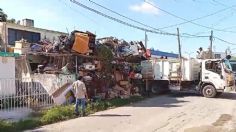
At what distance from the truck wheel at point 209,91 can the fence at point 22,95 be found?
10.4m

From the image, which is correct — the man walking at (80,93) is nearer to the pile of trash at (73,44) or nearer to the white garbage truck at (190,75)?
the pile of trash at (73,44)

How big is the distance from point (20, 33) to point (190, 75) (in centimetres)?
1175

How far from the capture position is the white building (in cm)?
2594

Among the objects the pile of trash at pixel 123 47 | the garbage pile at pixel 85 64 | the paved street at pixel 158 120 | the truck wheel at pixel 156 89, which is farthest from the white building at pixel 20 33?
the paved street at pixel 158 120

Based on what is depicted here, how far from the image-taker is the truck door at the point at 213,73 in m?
24.1

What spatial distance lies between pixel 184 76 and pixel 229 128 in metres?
12.5

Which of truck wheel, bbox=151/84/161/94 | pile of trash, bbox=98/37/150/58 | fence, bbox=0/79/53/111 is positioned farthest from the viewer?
truck wheel, bbox=151/84/161/94

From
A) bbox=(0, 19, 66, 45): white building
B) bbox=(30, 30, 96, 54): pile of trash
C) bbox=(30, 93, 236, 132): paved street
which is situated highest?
bbox=(0, 19, 66, 45): white building

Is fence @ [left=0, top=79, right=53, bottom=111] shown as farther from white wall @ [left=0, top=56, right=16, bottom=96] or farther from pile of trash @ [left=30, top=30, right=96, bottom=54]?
pile of trash @ [left=30, top=30, right=96, bottom=54]

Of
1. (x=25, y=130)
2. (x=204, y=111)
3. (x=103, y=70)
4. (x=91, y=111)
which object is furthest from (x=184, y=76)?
(x=25, y=130)

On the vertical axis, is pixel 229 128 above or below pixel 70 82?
below

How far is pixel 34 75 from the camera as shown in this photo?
2019 cm

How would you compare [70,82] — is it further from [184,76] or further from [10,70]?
[184,76]

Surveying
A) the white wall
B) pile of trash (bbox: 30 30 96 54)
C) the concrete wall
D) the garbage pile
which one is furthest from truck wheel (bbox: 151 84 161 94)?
the white wall
